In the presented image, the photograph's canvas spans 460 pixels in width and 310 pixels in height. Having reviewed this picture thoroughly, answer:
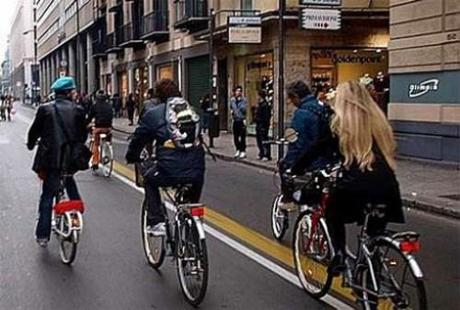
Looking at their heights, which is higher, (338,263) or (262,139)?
(338,263)

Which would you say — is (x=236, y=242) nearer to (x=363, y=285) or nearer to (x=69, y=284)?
(x=69, y=284)

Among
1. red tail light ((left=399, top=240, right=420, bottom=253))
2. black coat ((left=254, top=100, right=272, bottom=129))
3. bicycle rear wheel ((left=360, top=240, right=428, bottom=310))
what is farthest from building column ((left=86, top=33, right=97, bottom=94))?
red tail light ((left=399, top=240, right=420, bottom=253))

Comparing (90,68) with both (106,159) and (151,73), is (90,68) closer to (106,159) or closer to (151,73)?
(151,73)

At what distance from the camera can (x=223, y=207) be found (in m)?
12.7

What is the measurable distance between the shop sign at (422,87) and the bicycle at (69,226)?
1171 centimetres

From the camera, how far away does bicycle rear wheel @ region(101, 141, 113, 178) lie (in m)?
17.8

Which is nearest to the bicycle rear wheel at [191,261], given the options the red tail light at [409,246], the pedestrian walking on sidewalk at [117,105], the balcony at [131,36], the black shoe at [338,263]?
the black shoe at [338,263]

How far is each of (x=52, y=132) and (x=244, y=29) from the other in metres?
15.4

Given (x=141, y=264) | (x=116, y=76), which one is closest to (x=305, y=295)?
(x=141, y=264)

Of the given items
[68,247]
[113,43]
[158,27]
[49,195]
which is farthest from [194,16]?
[68,247]

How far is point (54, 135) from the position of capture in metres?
8.57

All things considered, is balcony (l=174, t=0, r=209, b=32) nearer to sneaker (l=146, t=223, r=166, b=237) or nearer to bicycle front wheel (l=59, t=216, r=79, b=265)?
bicycle front wheel (l=59, t=216, r=79, b=265)

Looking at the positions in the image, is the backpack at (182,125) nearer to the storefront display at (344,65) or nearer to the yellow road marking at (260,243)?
the yellow road marking at (260,243)

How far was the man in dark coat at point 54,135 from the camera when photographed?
28.1ft
